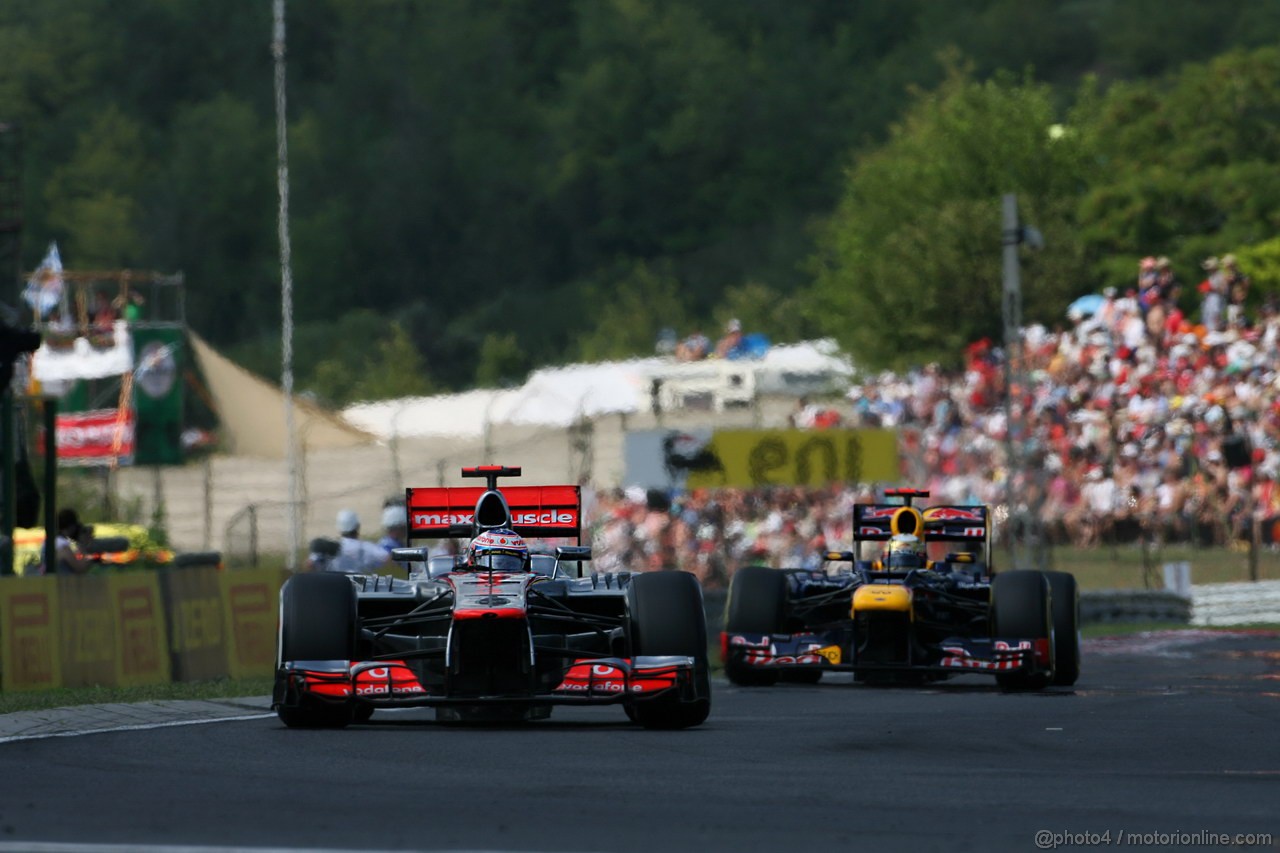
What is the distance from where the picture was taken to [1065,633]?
1897 cm

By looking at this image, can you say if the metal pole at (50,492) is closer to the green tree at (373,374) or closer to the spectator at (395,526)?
the spectator at (395,526)

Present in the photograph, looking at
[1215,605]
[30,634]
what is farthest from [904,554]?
[1215,605]

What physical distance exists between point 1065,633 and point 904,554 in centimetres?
137

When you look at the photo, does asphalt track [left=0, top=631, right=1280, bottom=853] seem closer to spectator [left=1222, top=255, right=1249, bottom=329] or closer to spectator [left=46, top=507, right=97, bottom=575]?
spectator [left=46, top=507, right=97, bottom=575]

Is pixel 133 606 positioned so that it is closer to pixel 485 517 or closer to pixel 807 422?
pixel 485 517

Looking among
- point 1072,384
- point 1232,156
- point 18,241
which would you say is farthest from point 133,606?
point 1232,156

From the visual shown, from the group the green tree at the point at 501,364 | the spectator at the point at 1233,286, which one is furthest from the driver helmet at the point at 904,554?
the green tree at the point at 501,364

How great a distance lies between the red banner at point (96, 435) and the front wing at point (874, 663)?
32483 mm

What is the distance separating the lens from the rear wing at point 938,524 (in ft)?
65.5

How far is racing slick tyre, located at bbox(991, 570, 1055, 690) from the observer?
18.5 metres

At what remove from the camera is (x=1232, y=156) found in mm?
55188

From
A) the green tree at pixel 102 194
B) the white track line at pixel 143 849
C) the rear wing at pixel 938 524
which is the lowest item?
the white track line at pixel 143 849

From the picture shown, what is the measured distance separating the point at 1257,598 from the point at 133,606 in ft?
53.6

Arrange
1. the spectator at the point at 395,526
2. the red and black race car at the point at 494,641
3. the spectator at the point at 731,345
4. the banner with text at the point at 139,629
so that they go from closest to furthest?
1. the red and black race car at the point at 494,641
2. the banner with text at the point at 139,629
3. the spectator at the point at 395,526
4. the spectator at the point at 731,345
